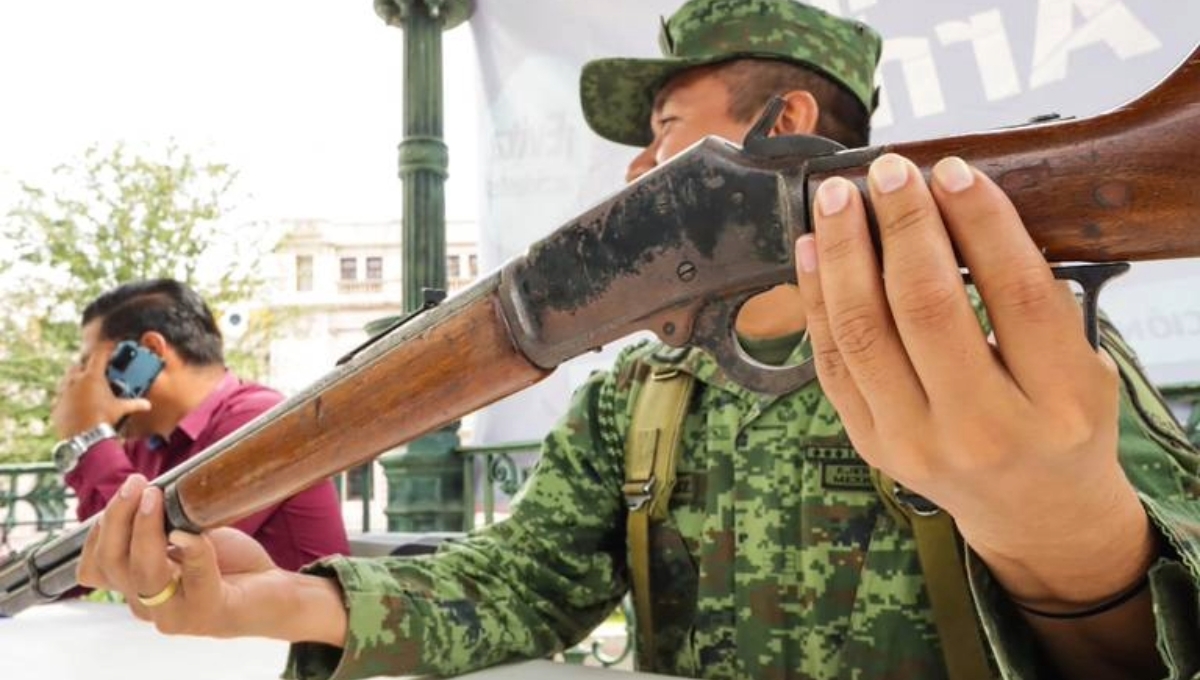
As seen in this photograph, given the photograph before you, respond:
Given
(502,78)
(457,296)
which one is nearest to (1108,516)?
(457,296)

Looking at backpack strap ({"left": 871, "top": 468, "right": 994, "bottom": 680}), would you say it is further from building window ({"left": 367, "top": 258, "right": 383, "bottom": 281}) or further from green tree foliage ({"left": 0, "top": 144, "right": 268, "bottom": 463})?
building window ({"left": 367, "top": 258, "right": 383, "bottom": 281})

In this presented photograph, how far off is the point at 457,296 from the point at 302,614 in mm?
533

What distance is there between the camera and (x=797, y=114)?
1507mm

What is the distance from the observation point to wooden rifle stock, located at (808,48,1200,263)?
0.68 meters

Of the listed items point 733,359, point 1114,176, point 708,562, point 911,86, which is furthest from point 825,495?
point 911,86

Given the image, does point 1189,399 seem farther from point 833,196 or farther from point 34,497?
point 34,497

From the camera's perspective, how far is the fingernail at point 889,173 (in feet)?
2.28

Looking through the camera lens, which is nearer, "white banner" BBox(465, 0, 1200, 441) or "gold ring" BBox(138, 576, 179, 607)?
"gold ring" BBox(138, 576, 179, 607)

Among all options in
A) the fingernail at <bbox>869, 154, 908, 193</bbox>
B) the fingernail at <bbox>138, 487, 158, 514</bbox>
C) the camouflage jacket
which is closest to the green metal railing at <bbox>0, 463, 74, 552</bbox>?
the fingernail at <bbox>138, 487, 158, 514</bbox>

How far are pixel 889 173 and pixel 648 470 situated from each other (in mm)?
816

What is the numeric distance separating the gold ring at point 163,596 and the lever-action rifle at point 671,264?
0.09m

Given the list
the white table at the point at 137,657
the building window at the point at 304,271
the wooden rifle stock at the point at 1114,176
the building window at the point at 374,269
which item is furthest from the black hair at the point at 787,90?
the building window at the point at 374,269

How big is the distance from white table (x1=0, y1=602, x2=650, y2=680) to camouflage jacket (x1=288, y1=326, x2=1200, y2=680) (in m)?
0.11

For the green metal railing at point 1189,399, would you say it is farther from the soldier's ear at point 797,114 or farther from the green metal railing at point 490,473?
the green metal railing at point 490,473
